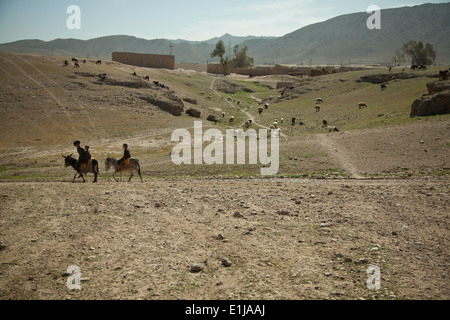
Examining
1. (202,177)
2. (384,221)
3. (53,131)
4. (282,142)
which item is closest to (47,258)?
(384,221)

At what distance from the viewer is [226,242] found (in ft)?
31.3

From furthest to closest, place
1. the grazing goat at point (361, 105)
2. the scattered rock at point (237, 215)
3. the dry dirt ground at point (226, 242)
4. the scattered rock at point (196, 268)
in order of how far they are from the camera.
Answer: the grazing goat at point (361, 105) < the scattered rock at point (237, 215) < the scattered rock at point (196, 268) < the dry dirt ground at point (226, 242)

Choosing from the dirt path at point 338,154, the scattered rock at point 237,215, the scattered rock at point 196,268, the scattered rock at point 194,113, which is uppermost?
the scattered rock at point 194,113

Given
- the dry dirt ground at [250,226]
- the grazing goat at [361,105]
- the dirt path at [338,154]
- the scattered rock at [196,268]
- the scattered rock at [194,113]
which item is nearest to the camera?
the dry dirt ground at [250,226]

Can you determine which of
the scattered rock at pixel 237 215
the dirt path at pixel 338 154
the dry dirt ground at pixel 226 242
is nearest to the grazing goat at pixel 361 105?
the dirt path at pixel 338 154

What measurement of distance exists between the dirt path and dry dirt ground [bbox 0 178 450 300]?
185 inches

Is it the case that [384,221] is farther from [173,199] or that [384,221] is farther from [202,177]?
[202,177]

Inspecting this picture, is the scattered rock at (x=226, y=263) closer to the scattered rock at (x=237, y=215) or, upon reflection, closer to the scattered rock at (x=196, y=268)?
the scattered rock at (x=196, y=268)

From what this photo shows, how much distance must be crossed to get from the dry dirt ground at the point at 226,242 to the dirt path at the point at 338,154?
15.4 ft

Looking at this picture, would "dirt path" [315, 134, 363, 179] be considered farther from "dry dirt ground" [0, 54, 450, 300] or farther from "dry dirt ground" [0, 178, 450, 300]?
"dry dirt ground" [0, 178, 450, 300]

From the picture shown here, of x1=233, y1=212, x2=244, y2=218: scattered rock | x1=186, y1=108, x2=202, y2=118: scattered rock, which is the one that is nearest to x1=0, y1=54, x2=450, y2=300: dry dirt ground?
x1=233, y1=212, x2=244, y2=218: scattered rock

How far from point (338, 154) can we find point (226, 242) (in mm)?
14510

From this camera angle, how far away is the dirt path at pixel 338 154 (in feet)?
62.5

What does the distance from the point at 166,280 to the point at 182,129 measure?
28.6 metres
